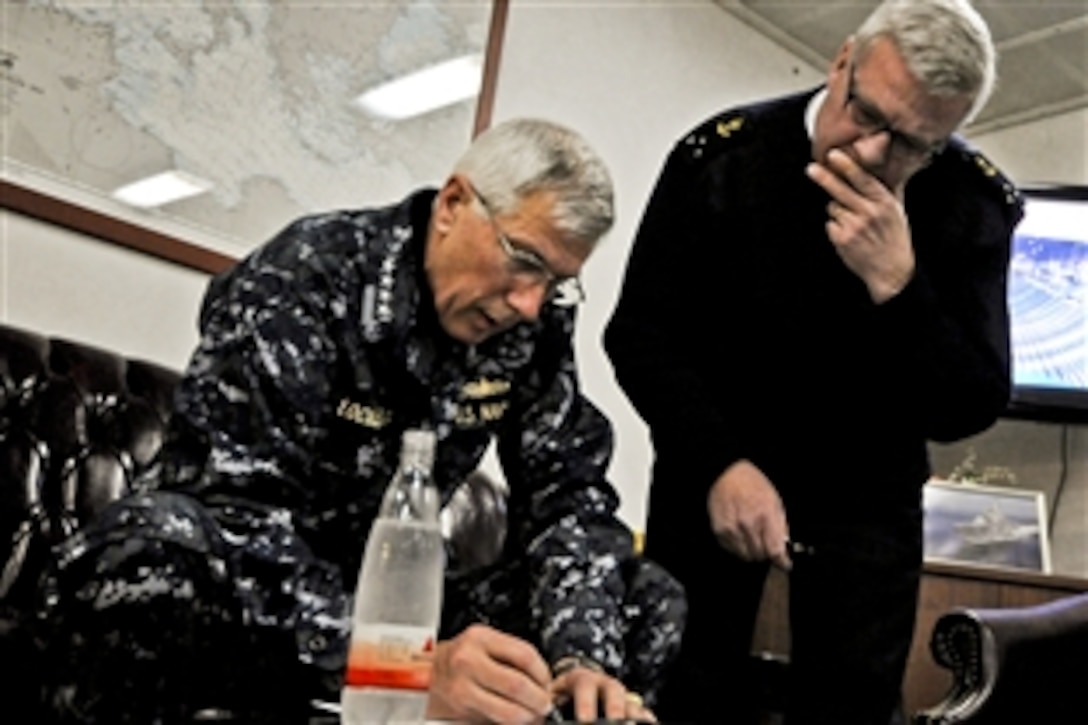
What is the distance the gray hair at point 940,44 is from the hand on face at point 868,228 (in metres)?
0.14

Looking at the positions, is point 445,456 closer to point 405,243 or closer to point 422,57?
point 405,243

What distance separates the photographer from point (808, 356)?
5.37 ft

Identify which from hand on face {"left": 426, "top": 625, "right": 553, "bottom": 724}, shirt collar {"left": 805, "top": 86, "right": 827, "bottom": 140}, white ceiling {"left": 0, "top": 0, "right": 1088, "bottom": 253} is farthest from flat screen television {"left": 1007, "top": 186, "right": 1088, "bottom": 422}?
hand on face {"left": 426, "top": 625, "right": 553, "bottom": 724}

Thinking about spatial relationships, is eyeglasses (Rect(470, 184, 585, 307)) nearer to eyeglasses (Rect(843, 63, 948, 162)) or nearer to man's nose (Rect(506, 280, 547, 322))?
man's nose (Rect(506, 280, 547, 322))

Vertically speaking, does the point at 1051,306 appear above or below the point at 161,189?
above

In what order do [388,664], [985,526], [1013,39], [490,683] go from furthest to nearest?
[1013,39] < [985,526] < [490,683] < [388,664]

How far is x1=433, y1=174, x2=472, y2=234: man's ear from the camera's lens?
1.38 m


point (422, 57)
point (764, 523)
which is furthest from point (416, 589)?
point (422, 57)

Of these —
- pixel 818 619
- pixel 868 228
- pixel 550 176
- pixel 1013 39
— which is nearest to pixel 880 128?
pixel 868 228

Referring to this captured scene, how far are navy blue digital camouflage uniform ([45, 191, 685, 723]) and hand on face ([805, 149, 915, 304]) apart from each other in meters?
0.37

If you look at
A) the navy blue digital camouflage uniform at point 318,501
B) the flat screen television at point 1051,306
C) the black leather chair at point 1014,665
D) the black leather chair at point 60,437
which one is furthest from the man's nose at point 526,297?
the flat screen television at point 1051,306

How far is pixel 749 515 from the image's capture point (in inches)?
60.2

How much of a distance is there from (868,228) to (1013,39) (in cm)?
216

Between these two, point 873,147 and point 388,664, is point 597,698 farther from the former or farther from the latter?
point 873,147
